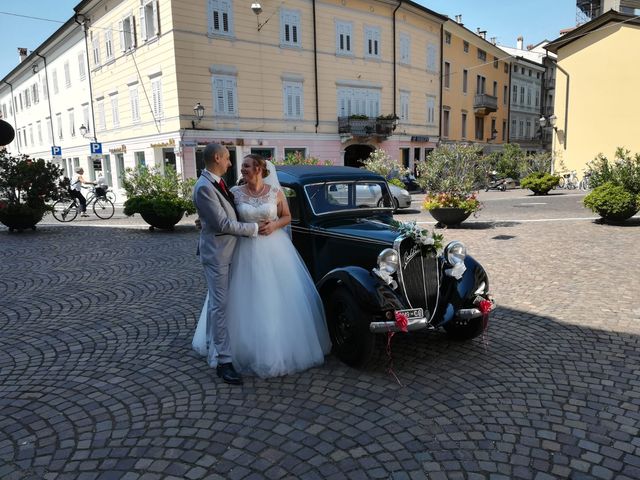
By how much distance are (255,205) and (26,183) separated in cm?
1155

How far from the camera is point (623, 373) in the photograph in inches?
155

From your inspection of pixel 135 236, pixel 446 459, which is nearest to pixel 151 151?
pixel 135 236

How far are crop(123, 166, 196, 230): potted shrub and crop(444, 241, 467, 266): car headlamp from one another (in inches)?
380

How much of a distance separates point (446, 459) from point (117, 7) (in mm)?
28207

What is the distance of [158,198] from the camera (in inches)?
496

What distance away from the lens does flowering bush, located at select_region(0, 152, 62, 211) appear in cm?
1253

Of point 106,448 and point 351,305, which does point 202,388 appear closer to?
point 106,448

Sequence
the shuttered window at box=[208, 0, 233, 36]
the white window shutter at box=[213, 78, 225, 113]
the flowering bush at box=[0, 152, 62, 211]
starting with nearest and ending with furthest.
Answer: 1. the flowering bush at box=[0, 152, 62, 211]
2. the shuttered window at box=[208, 0, 233, 36]
3. the white window shutter at box=[213, 78, 225, 113]

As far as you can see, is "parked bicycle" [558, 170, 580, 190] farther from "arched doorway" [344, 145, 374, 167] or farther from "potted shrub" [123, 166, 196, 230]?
"potted shrub" [123, 166, 196, 230]

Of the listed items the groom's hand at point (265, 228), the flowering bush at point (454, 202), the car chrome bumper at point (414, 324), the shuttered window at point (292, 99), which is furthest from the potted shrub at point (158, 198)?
the shuttered window at point (292, 99)

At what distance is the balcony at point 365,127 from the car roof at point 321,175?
2276cm

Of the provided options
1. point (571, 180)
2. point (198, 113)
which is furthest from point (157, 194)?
point (571, 180)

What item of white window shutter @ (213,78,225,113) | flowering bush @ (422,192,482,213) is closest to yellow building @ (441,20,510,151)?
white window shutter @ (213,78,225,113)

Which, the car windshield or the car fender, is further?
the car windshield
